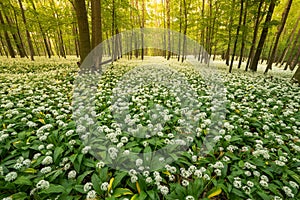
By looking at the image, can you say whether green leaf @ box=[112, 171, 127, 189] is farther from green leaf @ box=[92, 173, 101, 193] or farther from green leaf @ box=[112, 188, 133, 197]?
green leaf @ box=[92, 173, 101, 193]

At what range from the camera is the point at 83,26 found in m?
9.55

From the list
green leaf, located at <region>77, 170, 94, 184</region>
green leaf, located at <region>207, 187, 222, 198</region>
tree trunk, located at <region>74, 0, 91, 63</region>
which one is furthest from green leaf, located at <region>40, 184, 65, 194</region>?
tree trunk, located at <region>74, 0, 91, 63</region>

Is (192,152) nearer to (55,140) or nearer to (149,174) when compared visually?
(149,174)

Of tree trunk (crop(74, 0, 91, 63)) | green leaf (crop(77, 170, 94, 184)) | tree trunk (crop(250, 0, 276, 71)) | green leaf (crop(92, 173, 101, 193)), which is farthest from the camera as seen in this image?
tree trunk (crop(250, 0, 276, 71))

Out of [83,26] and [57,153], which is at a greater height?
[83,26]

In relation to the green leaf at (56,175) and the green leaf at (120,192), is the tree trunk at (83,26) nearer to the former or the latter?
the green leaf at (56,175)

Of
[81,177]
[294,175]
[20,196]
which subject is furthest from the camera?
[294,175]

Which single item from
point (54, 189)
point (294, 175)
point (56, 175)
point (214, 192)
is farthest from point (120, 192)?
point (294, 175)

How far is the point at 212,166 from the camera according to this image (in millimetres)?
2824

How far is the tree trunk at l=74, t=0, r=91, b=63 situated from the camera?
9.12 m

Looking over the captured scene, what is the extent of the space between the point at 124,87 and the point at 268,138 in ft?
19.9

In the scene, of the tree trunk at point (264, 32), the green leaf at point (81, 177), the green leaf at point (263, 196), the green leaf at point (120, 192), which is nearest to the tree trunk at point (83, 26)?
the green leaf at point (81, 177)

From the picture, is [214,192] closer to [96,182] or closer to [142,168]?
[142,168]

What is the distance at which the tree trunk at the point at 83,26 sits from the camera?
9.12 meters
